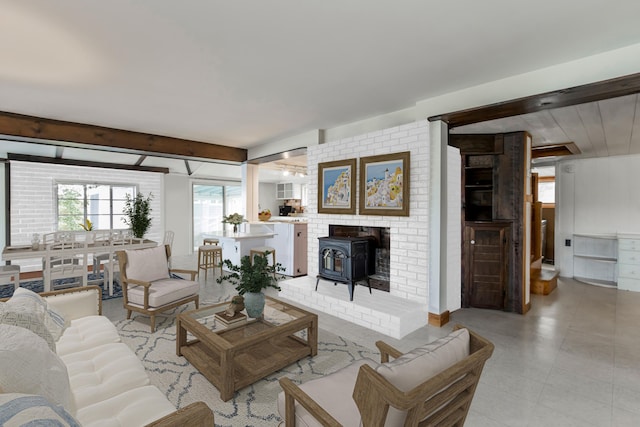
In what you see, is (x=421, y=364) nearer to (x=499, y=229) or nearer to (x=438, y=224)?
(x=438, y=224)

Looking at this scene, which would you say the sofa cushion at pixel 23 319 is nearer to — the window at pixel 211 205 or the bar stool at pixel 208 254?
the bar stool at pixel 208 254

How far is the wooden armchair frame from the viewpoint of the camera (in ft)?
3.12

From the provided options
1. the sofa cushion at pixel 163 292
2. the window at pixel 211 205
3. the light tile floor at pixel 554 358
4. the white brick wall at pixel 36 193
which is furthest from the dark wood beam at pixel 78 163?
the sofa cushion at pixel 163 292

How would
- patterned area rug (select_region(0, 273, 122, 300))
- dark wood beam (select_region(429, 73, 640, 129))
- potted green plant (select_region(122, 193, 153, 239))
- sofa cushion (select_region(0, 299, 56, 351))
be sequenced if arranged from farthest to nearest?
potted green plant (select_region(122, 193, 153, 239)) < patterned area rug (select_region(0, 273, 122, 300)) < dark wood beam (select_region(429, 73, 640, 129)) < sofa cushion (select_region(0, 299, 56, 351))

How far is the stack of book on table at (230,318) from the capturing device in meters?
2.54

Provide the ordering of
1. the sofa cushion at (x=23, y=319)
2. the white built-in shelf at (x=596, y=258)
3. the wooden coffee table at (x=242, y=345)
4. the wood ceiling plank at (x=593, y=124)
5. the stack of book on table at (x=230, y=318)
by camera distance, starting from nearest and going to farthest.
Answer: the sofa cushion at (x=23, y=319), the wooden coffee table at (x=242, y=345), the stack of book on table at (x=230, y=318), the wood ceiling plank at (x=593, y=124), the white built-in shelf at (x=596, y=258)

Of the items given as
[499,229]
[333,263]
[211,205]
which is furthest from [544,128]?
[211,205]

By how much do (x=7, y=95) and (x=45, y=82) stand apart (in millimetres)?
796

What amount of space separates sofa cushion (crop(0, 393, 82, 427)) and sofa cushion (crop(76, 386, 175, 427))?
0.50m

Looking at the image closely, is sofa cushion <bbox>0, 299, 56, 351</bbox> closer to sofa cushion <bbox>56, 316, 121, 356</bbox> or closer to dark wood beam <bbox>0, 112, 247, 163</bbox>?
sofa cushion <bbox>56, 316, 121, 356</bbox>

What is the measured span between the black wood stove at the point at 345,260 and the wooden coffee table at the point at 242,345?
110cm

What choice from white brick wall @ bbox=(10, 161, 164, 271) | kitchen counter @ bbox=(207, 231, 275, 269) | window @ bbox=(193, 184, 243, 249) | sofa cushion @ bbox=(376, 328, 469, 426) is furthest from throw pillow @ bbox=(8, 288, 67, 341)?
window @ bbox=(193, 184, 243, 249)

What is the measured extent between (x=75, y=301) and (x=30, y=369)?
65.4 inches

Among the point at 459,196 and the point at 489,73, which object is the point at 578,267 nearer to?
the point at 459,196
